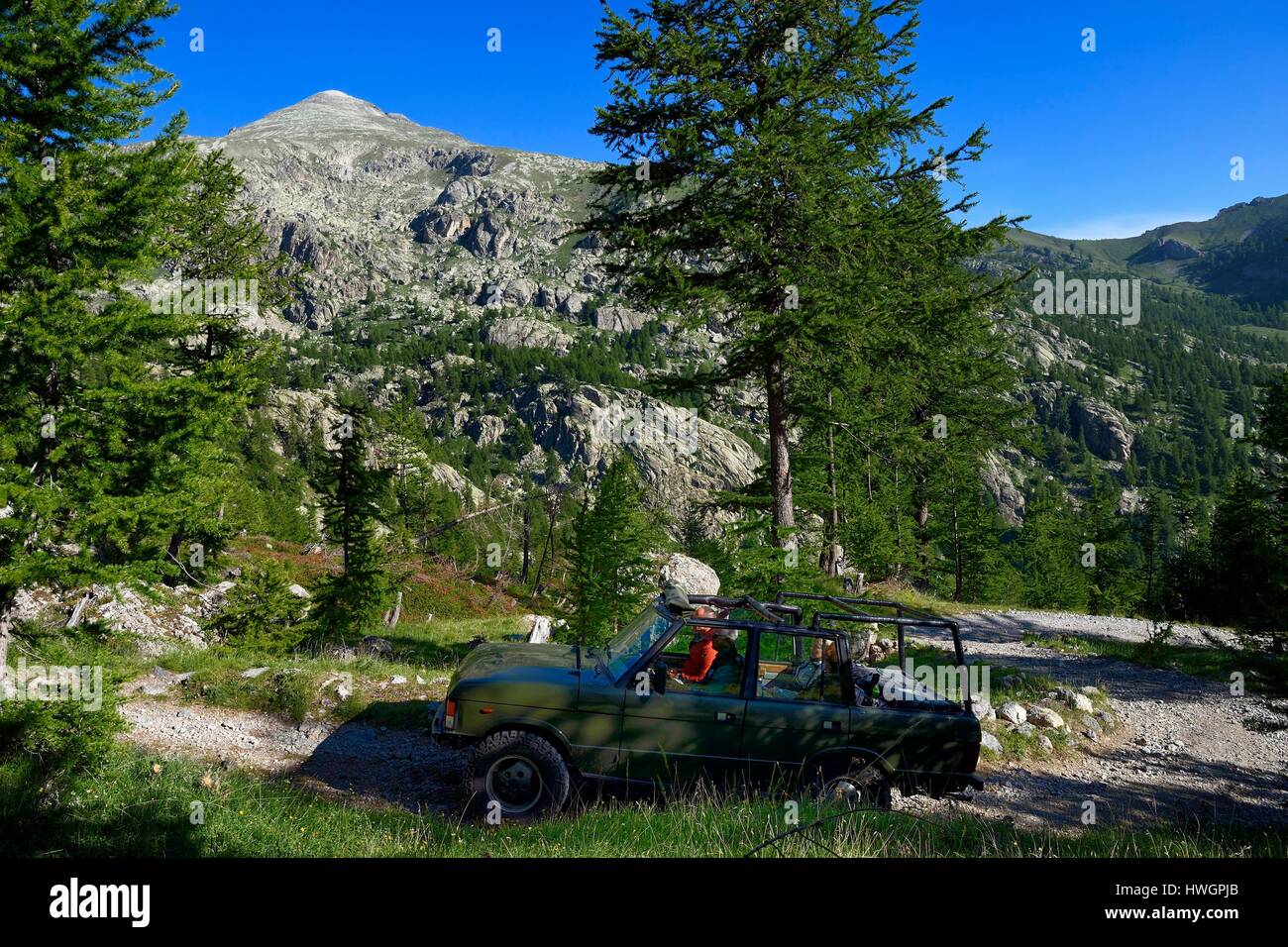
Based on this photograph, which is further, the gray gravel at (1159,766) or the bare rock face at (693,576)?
the bare rock face at (693,576)

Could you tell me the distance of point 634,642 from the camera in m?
7.31

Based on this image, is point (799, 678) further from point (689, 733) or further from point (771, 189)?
point (771, 189)

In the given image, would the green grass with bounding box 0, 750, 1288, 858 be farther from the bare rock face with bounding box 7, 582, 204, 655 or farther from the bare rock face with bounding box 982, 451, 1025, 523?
the bare rock face with bounding box 982, 451, 1025, 523

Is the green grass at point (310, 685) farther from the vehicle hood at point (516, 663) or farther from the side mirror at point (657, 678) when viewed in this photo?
the side mirror at point (657, 678)

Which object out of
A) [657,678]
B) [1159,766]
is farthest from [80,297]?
[1159,766]

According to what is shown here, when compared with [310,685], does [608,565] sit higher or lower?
higher

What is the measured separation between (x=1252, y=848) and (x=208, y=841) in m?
8.71

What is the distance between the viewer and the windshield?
702 cm

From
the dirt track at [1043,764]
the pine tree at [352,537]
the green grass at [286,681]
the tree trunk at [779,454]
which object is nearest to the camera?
the dirt track at [1043,764]

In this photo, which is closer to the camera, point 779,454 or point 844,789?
point 844,789

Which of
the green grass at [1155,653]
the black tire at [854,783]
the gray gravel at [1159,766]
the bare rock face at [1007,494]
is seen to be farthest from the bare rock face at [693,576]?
the bare rock face at [1007,494]

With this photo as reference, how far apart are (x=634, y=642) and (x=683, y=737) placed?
3.65 ft

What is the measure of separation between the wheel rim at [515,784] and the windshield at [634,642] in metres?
1.23

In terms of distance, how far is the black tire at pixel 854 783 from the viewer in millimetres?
6719
